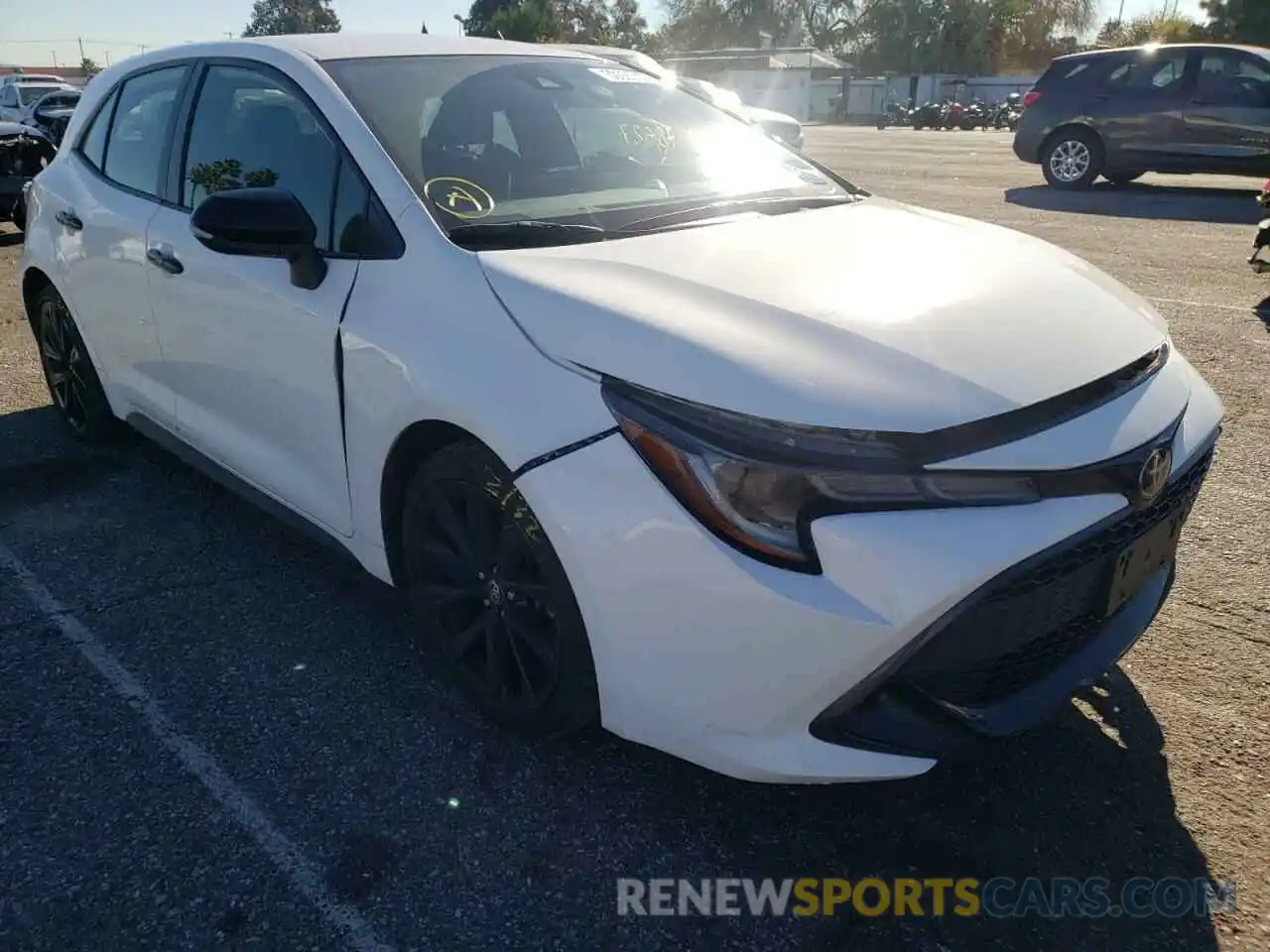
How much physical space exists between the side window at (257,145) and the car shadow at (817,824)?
4.53 ft

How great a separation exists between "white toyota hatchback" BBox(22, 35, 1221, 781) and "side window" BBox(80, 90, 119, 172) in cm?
82

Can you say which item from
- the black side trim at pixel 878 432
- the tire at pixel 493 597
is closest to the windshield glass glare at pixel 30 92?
the tire at pixel 493 597

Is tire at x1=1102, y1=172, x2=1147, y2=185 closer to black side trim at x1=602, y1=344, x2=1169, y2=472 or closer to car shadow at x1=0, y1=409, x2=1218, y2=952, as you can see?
car shadow at x1=0, y1=409, x2=1218, y2=952

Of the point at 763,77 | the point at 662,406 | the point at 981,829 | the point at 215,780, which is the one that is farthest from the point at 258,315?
the point at 763,77

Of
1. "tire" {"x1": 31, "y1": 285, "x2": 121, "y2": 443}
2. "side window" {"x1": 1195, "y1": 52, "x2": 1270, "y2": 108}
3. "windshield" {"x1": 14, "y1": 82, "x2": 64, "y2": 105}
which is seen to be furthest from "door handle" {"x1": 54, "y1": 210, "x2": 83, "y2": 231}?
"windshield" {"x1": 14, "y1": 82, "x2": 64, "y2": 105}

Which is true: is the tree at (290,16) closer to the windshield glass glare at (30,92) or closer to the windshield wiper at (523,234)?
the windshield glass glare at (30,92)

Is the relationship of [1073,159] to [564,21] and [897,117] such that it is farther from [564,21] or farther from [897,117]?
[564,21]

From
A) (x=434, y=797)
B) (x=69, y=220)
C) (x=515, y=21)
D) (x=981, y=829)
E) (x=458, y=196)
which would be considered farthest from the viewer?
(x=515, y=21)

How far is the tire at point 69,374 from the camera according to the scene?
412cm

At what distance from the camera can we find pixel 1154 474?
6.40ft

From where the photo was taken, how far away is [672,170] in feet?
9.80

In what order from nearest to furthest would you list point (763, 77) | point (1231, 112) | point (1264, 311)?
point (1264, 311) → point (1231, 112) → point (763, 77)

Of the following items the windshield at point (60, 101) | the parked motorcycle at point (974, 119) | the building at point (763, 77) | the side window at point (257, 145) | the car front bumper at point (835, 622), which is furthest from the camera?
the building at point (763, 77)

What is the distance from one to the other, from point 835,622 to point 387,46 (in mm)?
2355
